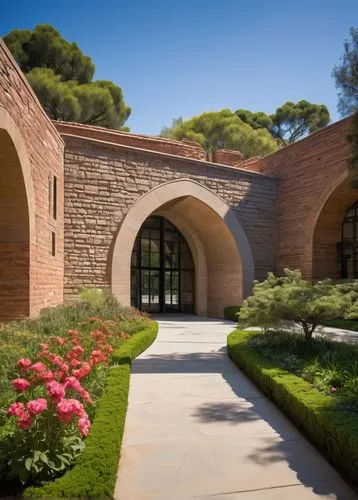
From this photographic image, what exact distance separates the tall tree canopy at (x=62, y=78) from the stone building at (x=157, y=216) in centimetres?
825

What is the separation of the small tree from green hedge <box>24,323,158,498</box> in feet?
10.1

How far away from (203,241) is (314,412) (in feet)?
44.1

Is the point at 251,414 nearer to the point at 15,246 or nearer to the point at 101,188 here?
the point at 15,246

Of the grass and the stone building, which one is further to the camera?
the stone building

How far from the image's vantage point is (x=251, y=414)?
4.54m

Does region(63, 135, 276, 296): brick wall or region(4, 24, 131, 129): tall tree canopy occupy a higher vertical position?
region(4, 24, 131, 129): tall tree canopy

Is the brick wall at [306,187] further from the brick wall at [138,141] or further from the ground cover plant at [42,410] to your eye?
the ground cover plant at [42,410]

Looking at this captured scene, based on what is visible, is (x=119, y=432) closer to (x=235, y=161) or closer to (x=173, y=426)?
(x=173, y=426)

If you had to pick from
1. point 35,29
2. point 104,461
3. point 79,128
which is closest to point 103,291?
point 79,128

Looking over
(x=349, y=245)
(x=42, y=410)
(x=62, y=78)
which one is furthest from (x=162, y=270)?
(x=42, y=410)

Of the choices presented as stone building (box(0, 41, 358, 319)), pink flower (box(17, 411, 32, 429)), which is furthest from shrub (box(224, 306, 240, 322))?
pink flower (box(17, 411, 32, 429))

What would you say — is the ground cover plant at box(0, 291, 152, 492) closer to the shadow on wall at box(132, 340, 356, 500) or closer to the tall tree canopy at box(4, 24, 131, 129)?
the shadow on wall at box(132, 340, 356, 500)

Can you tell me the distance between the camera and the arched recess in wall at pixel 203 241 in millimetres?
12550

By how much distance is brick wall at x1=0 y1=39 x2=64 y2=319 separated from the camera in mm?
7164
